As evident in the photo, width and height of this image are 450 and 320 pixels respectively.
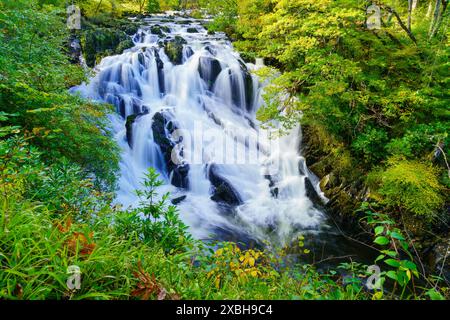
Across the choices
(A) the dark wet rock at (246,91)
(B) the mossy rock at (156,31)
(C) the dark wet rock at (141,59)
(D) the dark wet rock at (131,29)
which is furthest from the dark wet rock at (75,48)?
(A) the dark wet rock at (246,91)

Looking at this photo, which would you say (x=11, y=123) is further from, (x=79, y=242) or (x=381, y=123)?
(x=381, y=123)

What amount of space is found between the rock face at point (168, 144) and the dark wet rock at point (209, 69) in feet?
9.85

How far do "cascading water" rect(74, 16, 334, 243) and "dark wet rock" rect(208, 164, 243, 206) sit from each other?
0.03 meters

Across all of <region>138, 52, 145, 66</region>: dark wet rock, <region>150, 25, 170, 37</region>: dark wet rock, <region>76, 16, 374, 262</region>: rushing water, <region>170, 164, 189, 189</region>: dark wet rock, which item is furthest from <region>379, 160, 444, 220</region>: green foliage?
<region>150, 25, 170, 37</region>: dark wet rock

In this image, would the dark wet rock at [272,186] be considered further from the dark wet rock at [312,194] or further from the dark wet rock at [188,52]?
the dark wet rock at [188,52]

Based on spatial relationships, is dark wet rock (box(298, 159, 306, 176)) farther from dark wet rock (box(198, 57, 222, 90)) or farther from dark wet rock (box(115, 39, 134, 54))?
dark wet rock (box(115, 39, 134, 54))

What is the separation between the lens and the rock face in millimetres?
8758

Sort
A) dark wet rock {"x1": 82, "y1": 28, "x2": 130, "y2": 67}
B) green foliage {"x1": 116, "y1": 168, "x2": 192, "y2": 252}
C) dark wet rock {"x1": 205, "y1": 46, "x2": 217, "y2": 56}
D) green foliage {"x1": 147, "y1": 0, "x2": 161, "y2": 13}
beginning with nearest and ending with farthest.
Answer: green foliage {"x1": 116, "y1": 168, "x2": 192, "y2": 252}
dark wet rock {"x1": 82, "y1": 28, "x2": 130, "y2": 67}
dark wet rock {"x1": 205, "y1": 46, "x2": 217, "y2": 56}
green foliage {"x1": 147, "y1": 0, "x2": 161, "y2": 13}

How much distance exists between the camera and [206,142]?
9789 millimetres

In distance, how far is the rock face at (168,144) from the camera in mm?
8758

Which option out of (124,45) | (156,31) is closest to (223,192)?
(124,45)

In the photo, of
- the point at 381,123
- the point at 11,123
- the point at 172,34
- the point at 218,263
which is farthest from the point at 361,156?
the point at 172,34

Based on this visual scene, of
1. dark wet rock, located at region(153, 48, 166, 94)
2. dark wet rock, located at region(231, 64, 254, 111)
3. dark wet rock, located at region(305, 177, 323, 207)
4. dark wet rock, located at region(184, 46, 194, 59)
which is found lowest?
dark wet rock, located at region(305, 177, 323, 207)

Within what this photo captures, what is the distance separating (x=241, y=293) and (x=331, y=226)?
6.37m
